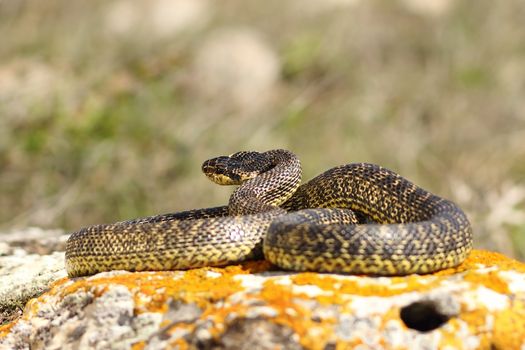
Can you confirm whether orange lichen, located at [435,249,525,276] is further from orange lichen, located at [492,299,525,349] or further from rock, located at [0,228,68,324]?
rock, located at [0,228,68,324]

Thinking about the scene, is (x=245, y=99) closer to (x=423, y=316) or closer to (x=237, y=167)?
(x=237, y=167)

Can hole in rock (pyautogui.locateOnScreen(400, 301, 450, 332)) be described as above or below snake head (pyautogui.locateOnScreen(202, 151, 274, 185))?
below

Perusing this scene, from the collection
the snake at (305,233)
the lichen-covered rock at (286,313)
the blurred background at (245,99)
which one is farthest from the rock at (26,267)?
the blurred background at (245,99)

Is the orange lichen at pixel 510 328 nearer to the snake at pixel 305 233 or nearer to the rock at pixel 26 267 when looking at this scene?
the snake at pixel 305 233

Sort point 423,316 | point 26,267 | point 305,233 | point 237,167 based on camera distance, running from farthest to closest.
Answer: point 237,167 < point 26,267 < point 305,233 < point 423,316

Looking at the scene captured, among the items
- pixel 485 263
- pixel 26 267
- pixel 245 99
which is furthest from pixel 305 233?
pixel 245 99

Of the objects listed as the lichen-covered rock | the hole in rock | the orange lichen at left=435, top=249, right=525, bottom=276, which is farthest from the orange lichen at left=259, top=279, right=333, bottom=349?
the orange lichen at left=435, top=249, right=525, bottom=276

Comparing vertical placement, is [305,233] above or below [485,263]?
above
